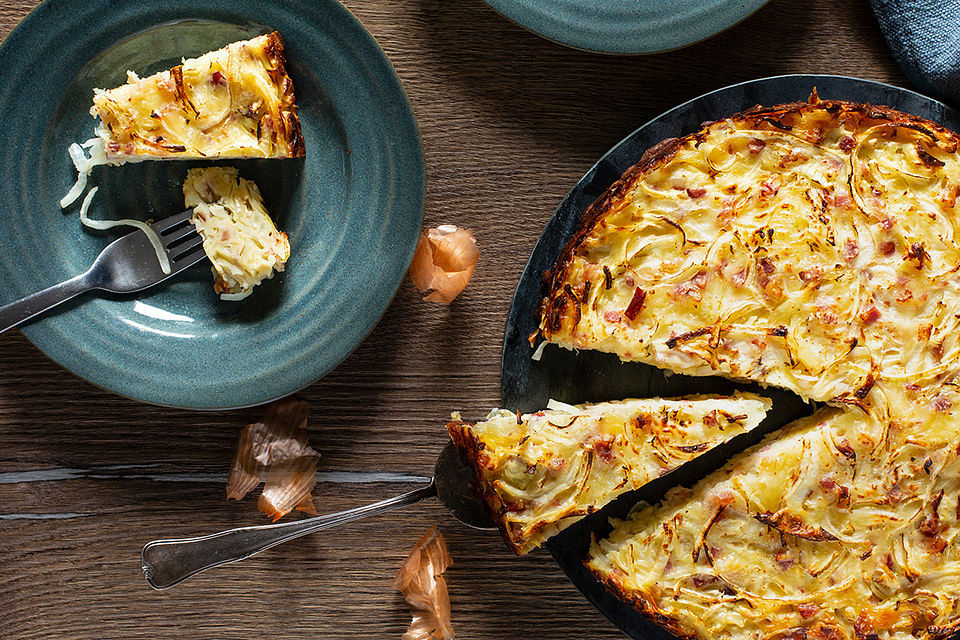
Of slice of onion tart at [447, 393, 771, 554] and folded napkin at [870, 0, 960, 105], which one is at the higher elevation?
folded napkin at [870, 0, 960, 105]

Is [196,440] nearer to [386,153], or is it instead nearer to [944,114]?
[386,153]

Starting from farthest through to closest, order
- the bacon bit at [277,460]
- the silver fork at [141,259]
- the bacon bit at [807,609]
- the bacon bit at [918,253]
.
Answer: the bacon bit at [277,460], the silver fork at [141,259], the bacon bit at [807,609], the bacon bit at [918,253]

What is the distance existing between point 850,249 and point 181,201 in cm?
257

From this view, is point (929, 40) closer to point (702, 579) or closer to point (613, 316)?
point (613, 316)

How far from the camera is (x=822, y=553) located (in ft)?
8.75

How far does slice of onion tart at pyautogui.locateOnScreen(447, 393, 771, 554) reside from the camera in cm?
255

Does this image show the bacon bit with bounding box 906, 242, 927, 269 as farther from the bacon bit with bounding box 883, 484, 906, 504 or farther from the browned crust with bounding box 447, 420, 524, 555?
the browned crust with bounding box 447, 420, 524, 555

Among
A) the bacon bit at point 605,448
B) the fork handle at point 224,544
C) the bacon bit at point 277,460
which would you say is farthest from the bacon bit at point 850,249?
the bacon bit at point 277,460

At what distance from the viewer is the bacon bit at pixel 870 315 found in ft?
8.45

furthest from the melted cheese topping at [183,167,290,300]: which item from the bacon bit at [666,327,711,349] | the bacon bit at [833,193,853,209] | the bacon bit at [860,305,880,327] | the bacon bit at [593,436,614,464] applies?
the bacon bit at [860,305,880,327]

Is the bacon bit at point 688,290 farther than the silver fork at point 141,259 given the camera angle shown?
No

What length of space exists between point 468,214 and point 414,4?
0.90 meters

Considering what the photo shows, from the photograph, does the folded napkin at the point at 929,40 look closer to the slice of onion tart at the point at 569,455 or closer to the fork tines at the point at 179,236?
the slice of onion tart at the point at 569,455

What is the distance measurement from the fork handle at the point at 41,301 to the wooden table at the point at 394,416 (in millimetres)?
347
